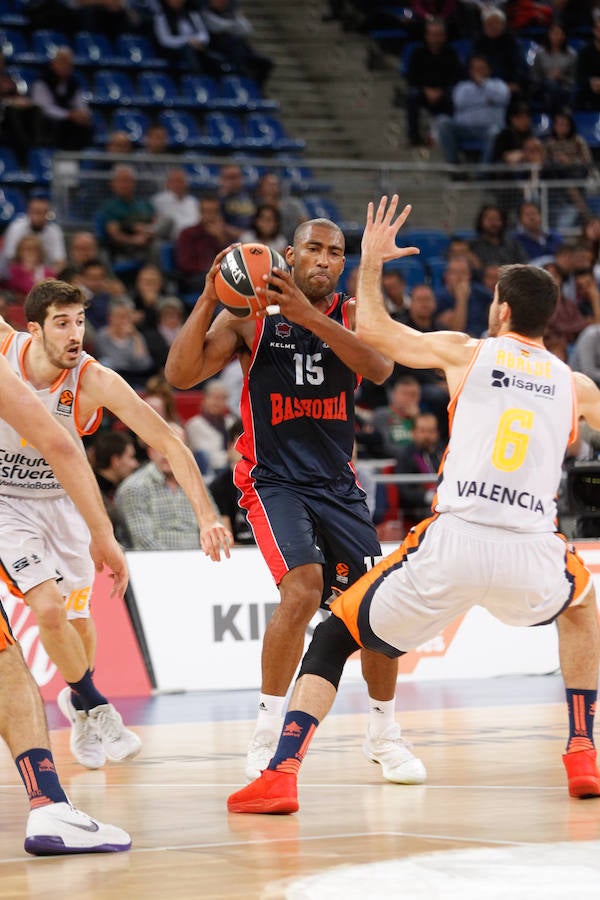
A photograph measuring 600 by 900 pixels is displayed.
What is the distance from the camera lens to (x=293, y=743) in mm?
5086

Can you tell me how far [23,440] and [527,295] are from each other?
8.29ft

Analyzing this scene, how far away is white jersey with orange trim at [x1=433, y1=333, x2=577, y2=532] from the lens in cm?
493

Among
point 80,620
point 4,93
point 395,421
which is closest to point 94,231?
point 4,93

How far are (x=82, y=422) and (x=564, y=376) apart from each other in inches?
95.8

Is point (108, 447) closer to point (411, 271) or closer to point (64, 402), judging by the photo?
point (64, 402)

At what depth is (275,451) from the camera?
6.00m

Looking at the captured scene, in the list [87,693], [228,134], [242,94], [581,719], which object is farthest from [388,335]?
[242,94]

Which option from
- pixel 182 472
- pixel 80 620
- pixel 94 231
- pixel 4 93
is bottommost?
pixel 80 620

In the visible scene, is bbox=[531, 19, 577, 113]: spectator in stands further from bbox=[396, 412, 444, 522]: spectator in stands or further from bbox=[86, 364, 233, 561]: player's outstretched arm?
bbox=[86, 364, 233, 561]: player's outstretched arm

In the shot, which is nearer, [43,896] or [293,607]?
[43,896]

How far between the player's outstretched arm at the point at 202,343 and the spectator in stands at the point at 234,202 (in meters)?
8.81

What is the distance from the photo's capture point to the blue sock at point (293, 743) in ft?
16.7

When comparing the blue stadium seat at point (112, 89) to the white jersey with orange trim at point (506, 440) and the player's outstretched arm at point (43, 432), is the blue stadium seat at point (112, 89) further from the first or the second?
the player's outstretched arm at point (43, 432)

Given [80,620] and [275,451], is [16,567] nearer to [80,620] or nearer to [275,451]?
[80,620]
